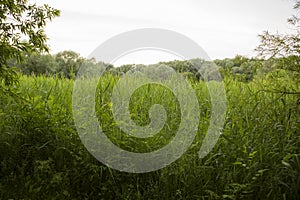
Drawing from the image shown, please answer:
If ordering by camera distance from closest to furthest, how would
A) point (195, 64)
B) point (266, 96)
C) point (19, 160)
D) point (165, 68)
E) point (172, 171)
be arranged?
1. point (172, 171)
2. point (19, 160)
3. point (266, 96)
4. point (195, 64)
5. point (165, 68)

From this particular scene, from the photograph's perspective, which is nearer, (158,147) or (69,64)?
(158,147)

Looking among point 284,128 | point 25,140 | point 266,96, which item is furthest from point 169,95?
point 25,140

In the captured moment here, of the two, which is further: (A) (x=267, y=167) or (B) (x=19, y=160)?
(B) (x=19, y=160)

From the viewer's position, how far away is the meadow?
2.79 meters

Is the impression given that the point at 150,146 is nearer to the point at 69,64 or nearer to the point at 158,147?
the point at 158,147

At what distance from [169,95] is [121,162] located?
1285mm

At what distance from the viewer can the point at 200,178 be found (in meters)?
2.90

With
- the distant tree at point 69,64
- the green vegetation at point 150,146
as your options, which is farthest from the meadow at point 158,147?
the distant tree at point 69,64

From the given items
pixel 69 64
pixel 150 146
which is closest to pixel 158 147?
pixel 150 146

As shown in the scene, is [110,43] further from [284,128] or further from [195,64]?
[284,128]

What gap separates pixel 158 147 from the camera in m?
3.20

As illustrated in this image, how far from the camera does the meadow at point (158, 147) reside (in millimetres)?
2795

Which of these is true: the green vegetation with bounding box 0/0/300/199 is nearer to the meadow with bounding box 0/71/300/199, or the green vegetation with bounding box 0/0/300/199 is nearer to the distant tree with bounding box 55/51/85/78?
the meadow with bounding box 0/71/300/199

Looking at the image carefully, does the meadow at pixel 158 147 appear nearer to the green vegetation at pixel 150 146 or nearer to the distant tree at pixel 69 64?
the green vegetation at pixel 150 146
